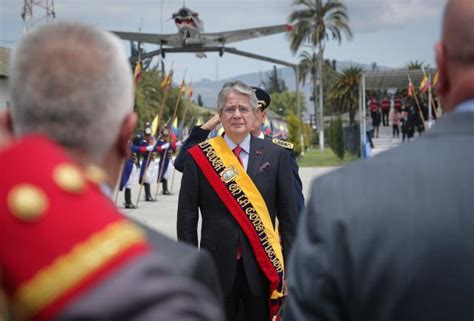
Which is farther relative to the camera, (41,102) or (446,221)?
(446,221)

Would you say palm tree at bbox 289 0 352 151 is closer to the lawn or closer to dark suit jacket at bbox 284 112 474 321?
the lawn

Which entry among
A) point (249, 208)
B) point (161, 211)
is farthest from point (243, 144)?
point (161, 211)

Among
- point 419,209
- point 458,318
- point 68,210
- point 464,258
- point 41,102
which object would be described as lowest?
point 458,318

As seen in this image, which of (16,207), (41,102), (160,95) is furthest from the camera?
(160,95)

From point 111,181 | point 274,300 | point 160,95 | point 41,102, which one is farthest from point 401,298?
point 160,95

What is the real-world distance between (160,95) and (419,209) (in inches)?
2480

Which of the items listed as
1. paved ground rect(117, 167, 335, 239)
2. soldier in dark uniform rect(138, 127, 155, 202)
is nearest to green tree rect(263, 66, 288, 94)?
soldier in dark uniform rect(138, 127, 155, 202)

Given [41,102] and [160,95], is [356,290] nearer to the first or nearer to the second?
[41,102]

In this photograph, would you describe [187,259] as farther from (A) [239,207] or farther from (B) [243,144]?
(B) [243,144]

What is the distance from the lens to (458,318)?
1.76m

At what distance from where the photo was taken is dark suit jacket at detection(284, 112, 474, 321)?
1.72 m

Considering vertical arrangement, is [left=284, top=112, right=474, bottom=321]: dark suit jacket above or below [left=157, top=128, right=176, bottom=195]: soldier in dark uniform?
above

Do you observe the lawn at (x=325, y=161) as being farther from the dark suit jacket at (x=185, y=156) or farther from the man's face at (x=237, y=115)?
the man's face at (x=237, y=115)

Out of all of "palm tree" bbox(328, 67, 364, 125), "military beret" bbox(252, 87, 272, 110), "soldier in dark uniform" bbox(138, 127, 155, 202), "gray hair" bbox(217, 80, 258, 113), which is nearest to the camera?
"gray hair" bbox(217, 80, 258, 113)
